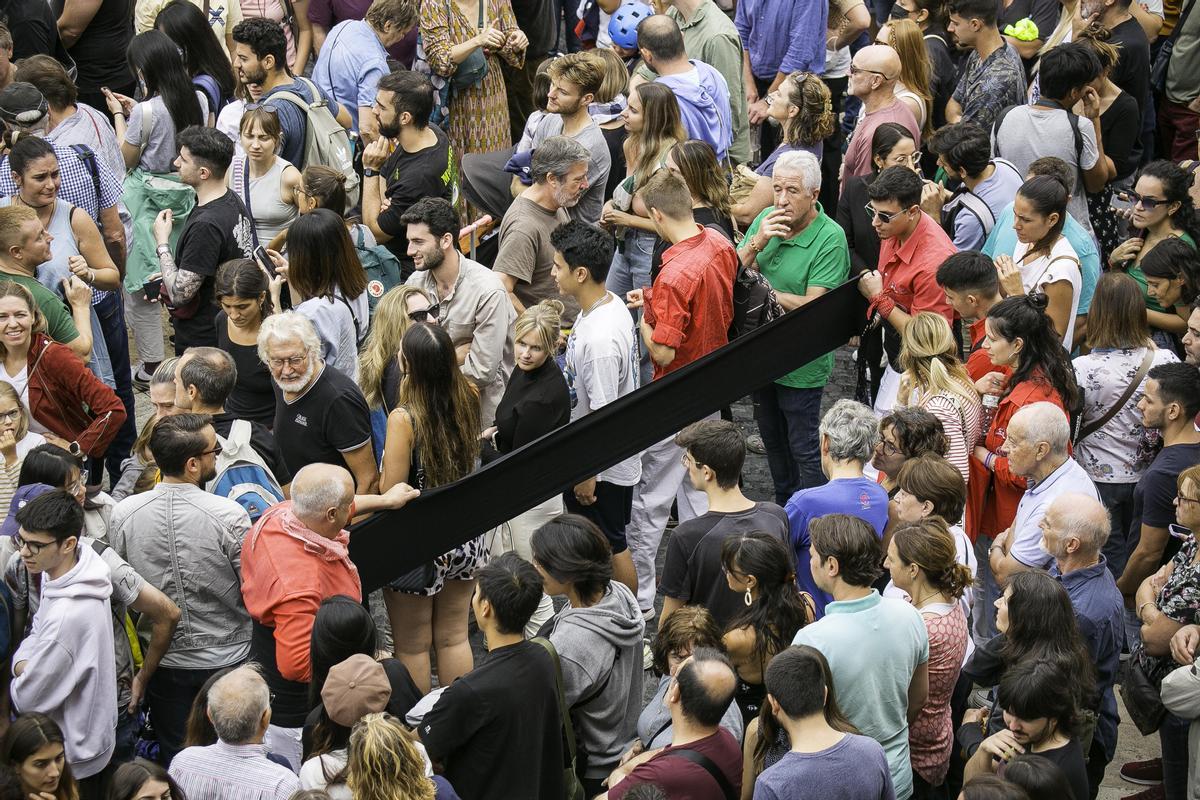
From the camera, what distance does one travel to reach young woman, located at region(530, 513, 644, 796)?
4.70m

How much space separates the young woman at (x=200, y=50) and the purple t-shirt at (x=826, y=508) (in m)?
4.83

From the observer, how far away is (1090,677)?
4559 mm

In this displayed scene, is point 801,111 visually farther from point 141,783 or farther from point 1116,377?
point 141,783

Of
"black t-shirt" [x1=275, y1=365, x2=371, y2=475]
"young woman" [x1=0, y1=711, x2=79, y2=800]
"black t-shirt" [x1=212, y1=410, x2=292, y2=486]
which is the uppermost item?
"young woman" [x1=0, y1=711, x2=79, y2=800]

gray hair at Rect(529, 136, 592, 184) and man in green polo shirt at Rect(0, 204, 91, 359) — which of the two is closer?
man in green polo shirt at Rect(0, 204, 91, 359)

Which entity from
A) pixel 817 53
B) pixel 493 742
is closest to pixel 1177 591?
pixel 493 742

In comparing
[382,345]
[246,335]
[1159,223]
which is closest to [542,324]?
[382,345]

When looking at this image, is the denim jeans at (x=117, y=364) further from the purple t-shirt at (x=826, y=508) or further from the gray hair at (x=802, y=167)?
the purple t-shirt at (x=826, y=508)

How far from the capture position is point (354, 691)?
13.9ft

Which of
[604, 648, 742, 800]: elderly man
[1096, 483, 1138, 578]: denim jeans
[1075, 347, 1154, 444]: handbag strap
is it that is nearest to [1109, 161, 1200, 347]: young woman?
[1075, 347, 1154, 444]: handbag strap

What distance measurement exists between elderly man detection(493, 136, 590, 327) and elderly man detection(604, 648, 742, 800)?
3.30 meters

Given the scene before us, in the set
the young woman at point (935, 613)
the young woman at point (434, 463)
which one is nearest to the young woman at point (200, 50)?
the young woman at point (434, 463)

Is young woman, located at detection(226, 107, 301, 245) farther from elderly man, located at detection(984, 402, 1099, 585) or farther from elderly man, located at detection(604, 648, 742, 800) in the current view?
elderly man, located at detection(604, 648, 742, 800)

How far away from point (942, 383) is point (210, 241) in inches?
140
